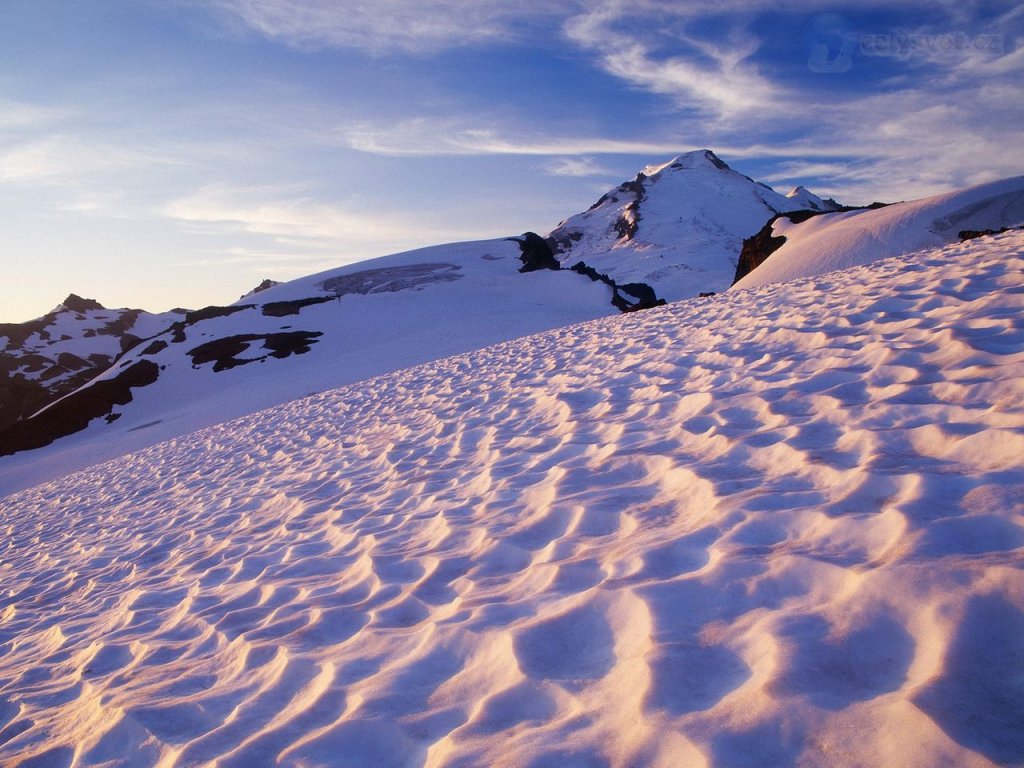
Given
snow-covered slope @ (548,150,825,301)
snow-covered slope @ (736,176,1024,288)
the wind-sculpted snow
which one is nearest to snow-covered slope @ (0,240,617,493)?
snow-covered slope @ (736,176,1024,288)

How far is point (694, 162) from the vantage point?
6417 inches

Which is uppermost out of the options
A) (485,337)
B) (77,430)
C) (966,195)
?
(966,195)

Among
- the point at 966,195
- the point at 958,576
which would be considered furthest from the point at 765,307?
the point at 966,195

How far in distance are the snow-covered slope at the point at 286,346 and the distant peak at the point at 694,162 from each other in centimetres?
13387

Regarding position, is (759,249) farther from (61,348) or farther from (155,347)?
(61,348)

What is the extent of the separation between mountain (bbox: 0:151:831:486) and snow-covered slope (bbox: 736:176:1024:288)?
424cm

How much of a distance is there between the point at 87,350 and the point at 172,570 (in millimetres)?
79831

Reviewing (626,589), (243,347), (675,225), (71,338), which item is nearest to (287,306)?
(243,347)

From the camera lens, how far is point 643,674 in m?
2.16

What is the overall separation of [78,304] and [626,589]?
9501 centimetres

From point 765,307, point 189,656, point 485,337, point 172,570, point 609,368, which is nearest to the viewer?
point 189,656

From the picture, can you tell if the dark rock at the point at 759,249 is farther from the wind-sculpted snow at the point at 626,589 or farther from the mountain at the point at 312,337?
the wind-sculpted snow at the point at 626,589

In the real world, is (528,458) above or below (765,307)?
below

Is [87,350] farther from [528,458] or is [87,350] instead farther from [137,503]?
[528,458]
